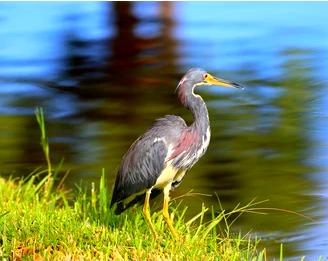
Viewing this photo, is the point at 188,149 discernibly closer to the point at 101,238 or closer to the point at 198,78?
the point at 198,78

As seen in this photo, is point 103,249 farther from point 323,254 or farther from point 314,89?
point 314,89

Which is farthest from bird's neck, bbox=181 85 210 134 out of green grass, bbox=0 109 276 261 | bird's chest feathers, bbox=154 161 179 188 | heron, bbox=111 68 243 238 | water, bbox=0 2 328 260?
water, bbox=0 2 328 260

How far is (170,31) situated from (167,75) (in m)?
3.05

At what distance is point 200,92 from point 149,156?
555 cm

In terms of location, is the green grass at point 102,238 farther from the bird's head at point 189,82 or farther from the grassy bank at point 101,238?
the bird's head at point 189,82

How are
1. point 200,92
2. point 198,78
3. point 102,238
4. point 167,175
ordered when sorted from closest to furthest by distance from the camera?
1. point 102,238
2. point 198,78
3. point 167,175
4. point 200,92

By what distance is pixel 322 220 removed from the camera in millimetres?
8125

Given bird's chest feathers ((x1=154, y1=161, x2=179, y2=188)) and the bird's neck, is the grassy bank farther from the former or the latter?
the bird's neck

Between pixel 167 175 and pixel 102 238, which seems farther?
pixel 167 175

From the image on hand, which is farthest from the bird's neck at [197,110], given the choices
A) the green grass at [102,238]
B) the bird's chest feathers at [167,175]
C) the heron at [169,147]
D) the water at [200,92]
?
the water at [200,92]

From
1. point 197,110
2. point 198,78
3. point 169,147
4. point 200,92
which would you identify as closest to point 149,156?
point 169,147

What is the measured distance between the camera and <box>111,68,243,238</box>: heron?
6668 millimetres

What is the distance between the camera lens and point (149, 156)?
21.9 feet

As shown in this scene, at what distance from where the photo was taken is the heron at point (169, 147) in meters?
6.67
